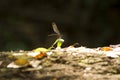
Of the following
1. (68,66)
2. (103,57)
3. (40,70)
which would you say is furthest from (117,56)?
(40,70)

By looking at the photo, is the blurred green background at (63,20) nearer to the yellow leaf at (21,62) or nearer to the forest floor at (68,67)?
the forest floor at (68,67)

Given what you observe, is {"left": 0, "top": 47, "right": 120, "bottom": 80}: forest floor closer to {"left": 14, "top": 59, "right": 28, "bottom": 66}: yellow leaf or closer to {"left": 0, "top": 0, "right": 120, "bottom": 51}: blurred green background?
{"left": 14, "top": 59, "right": 28, "bottom": 66}: yellow leaf

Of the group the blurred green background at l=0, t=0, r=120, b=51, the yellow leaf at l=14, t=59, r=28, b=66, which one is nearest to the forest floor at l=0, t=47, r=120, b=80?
the yellow leaf at l=14, t=59, r=28, b=66

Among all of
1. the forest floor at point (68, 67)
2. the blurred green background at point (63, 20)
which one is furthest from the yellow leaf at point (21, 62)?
the blurred green background at point (63, 20)

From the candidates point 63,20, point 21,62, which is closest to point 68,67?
point 21,62

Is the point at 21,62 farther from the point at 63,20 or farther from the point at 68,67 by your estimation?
the point at 63,20
